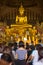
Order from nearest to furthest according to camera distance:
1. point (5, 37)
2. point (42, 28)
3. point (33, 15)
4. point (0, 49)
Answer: point (0, 49) → point (5, 37) → point (42, 28) → point (33, 15)

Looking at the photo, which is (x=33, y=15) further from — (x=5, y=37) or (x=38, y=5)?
(x=5, y=37)

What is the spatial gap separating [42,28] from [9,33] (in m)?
1.87

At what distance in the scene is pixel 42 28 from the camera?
16.9m

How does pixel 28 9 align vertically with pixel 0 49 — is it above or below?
below

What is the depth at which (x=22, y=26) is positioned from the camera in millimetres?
16719

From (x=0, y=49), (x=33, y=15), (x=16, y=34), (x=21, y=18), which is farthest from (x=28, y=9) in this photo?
(x=0, y=49)

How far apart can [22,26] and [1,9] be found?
409 centimetres

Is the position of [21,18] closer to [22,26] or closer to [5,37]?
[22,26]

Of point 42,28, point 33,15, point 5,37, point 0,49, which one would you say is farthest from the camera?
point 33,15

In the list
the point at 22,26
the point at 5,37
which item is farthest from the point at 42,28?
the point at 5,37

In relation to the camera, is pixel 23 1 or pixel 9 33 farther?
pixel 23 1

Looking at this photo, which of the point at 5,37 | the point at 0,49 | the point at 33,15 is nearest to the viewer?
the point at 0,49

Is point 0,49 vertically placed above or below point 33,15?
above

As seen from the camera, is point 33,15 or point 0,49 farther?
point 33,15
